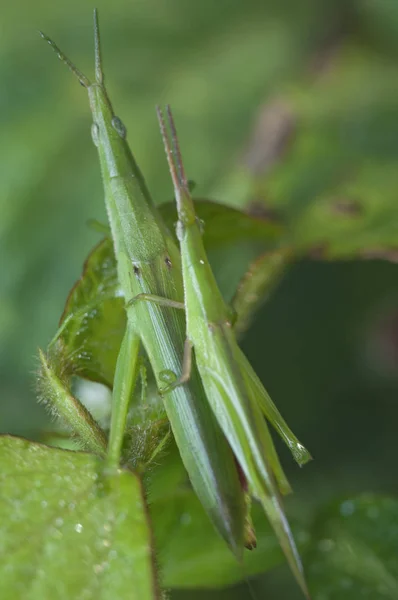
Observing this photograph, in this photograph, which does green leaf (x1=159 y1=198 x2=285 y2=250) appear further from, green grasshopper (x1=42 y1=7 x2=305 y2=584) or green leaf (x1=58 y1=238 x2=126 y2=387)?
green leaf (x1=58 y1=238 x2=126 y2=387)

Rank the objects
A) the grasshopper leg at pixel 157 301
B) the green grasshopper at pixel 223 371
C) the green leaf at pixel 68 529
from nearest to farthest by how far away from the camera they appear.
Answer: the green leaf at pixel 68 529 → the green grasshopper at pixel 223 371 → the grasshopper leg at pixel 157 301

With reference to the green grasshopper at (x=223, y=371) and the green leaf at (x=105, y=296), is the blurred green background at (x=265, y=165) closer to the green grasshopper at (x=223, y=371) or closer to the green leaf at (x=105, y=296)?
the green leaf at (x=105, y=296)

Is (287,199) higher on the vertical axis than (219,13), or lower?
lower

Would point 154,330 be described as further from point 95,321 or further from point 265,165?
point 265,165

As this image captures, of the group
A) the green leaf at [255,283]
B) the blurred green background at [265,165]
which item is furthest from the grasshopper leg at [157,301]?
the blurred green background at [265,165]

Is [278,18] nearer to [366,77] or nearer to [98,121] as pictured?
[366,77]

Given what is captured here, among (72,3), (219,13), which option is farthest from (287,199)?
(72,3)

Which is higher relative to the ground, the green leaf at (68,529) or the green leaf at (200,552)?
the green leaf at (68,529)
